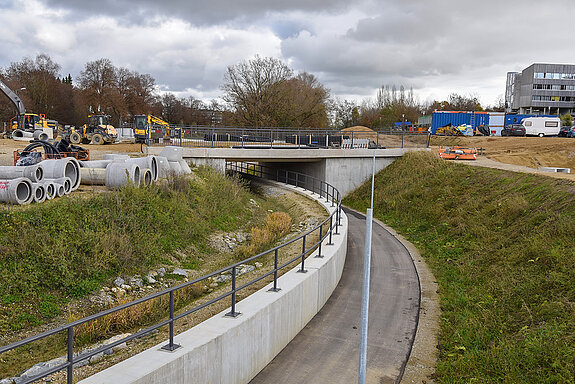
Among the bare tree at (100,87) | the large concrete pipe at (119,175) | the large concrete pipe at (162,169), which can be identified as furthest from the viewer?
the bare tree at (100,87)

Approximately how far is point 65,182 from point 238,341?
427 inches

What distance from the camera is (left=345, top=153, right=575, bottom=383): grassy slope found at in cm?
707

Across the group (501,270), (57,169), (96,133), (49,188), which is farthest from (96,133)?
(501,270)

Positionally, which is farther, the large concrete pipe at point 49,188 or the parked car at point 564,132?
the parked car at point 564,132

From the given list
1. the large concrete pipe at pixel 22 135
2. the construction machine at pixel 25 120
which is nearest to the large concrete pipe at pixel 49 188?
the large concrete pipe at pixel 22 135

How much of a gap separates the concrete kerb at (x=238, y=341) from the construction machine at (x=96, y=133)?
103ft

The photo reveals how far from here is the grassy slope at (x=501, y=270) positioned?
7071 millimetres

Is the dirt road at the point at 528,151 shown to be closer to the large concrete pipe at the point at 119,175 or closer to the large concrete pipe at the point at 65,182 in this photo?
the large concrete pipe at the point at 119,175

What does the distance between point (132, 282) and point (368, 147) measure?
75.9 ft

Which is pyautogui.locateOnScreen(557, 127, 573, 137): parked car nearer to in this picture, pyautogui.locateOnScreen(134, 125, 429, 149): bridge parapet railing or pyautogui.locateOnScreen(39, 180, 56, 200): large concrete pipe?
pyautogui.locateOnScreen(134, 125, 429, 149): bridge parapet railing

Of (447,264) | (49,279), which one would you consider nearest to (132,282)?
(49,279)

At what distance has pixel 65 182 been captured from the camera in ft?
47.9

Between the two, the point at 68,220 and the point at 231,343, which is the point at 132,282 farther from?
the point at 231,343

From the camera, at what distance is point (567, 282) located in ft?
28.7
